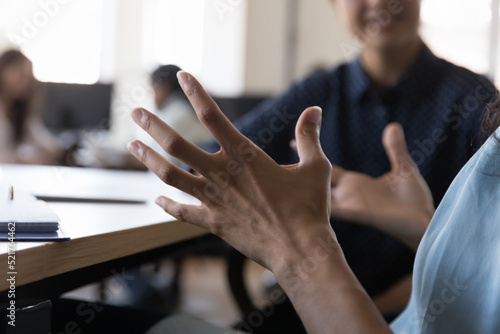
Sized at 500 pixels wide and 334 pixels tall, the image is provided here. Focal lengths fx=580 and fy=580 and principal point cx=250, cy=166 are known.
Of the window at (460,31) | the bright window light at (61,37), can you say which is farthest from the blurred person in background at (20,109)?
the window at (460,31)

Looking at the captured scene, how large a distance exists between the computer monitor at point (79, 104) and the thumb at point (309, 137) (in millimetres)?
2449

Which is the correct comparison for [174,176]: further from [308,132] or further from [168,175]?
[308,132]

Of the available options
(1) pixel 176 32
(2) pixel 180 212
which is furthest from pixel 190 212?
(1) pixel 176 32

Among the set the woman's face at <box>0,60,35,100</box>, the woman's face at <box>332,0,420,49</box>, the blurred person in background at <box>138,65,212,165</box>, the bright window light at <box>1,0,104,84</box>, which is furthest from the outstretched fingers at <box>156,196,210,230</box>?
the bright window light at <box>1,0,104,84</box>

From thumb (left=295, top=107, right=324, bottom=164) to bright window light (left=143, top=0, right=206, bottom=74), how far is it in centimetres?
433

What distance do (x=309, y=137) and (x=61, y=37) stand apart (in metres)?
4.10

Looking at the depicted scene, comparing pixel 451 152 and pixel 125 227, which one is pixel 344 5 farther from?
pixel 125 227

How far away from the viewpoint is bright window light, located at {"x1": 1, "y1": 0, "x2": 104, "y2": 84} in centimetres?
413

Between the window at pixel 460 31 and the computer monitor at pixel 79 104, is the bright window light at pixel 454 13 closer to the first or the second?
the window at pixel 460 31

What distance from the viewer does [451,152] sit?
→ 1.14 m

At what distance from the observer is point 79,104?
292 centimetres

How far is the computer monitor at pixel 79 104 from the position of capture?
2918 millimetres

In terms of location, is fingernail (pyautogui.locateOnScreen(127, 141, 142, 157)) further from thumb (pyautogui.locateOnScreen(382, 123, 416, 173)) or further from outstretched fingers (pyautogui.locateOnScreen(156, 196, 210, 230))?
thumb (pyautogui.locateOnScreen(382, 123, 416, 173))

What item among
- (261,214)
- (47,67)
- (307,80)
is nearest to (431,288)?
(261,214)
